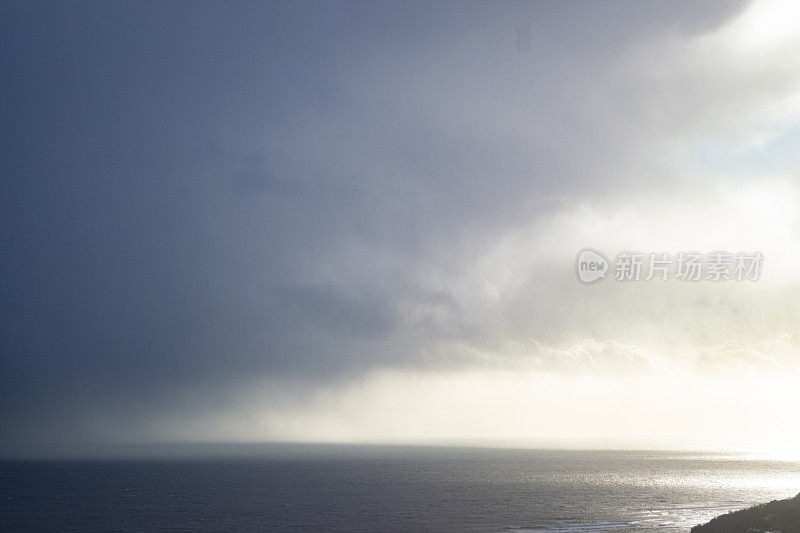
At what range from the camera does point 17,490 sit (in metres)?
178

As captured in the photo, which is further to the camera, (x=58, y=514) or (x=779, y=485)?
(x=779, y=485)

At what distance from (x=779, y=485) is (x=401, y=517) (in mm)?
126444

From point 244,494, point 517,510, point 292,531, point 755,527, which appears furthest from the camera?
point 244,494

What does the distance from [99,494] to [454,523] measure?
112875mm

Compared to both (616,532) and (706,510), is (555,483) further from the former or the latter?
(616,532)

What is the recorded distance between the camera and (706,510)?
106 m

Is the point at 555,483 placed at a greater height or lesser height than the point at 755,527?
lesser

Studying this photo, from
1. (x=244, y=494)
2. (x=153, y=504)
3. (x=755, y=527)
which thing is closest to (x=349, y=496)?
(x=244, y=494)

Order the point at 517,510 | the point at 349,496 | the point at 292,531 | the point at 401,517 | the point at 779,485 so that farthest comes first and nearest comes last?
1. the point at 779,485
2. the point at 349,496
3. the point at 517,510
4. the point at 401,517
5. the point at 292,531

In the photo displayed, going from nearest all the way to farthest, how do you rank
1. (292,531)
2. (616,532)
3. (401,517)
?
(616,532)
(292,531)
(401,517)

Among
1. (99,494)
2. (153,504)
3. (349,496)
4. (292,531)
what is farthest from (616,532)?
(99,494)

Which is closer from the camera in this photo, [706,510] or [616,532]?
[616,532]

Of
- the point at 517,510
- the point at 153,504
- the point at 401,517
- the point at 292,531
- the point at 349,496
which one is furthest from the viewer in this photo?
the point at 349,496

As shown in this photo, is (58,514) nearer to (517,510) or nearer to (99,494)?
(99,494)
